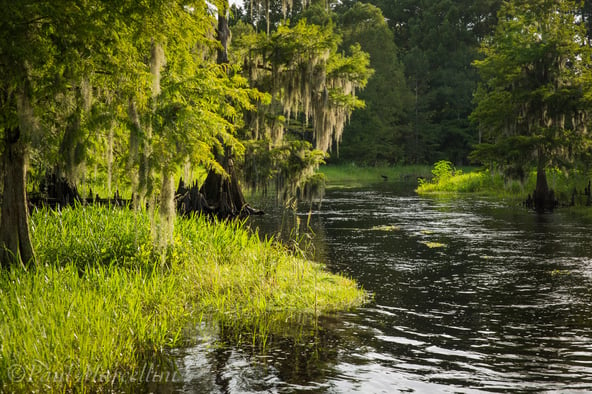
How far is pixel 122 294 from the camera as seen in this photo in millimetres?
8930

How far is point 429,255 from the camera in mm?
16078

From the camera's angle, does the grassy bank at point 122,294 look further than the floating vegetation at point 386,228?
No

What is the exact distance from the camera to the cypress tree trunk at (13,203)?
966 centimetres

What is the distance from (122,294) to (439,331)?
463cm

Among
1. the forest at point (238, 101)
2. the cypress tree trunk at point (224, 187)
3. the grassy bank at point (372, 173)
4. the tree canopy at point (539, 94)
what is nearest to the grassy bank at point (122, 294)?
the forest at point (238, 101)

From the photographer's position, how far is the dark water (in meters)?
6.95

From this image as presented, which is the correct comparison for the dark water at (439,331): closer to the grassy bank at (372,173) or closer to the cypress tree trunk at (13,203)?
the cypress tree trunk at (13,203)

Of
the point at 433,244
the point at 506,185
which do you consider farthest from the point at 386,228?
the point at 506,185

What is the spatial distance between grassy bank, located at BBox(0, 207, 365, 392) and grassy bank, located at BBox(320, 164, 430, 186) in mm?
40992

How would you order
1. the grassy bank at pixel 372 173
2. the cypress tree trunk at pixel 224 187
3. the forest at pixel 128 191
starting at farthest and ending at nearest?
the grassy bank at pixel 372 173 < the cypress tree trunk at pixel 224 187 < the forest at pixel 128 191

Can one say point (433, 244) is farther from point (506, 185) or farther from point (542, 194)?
point (506, 185)

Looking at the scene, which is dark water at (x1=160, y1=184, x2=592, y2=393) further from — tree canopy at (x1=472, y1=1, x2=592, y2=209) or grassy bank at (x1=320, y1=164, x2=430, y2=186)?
grassy bank at (x1=320, y1=164, x2=430, y2=186)

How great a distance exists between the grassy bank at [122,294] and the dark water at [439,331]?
26.7 inches

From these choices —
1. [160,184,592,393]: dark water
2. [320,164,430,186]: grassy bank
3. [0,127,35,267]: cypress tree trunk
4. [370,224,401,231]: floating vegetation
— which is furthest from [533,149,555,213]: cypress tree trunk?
[320,164,430,186]: grassy bank
